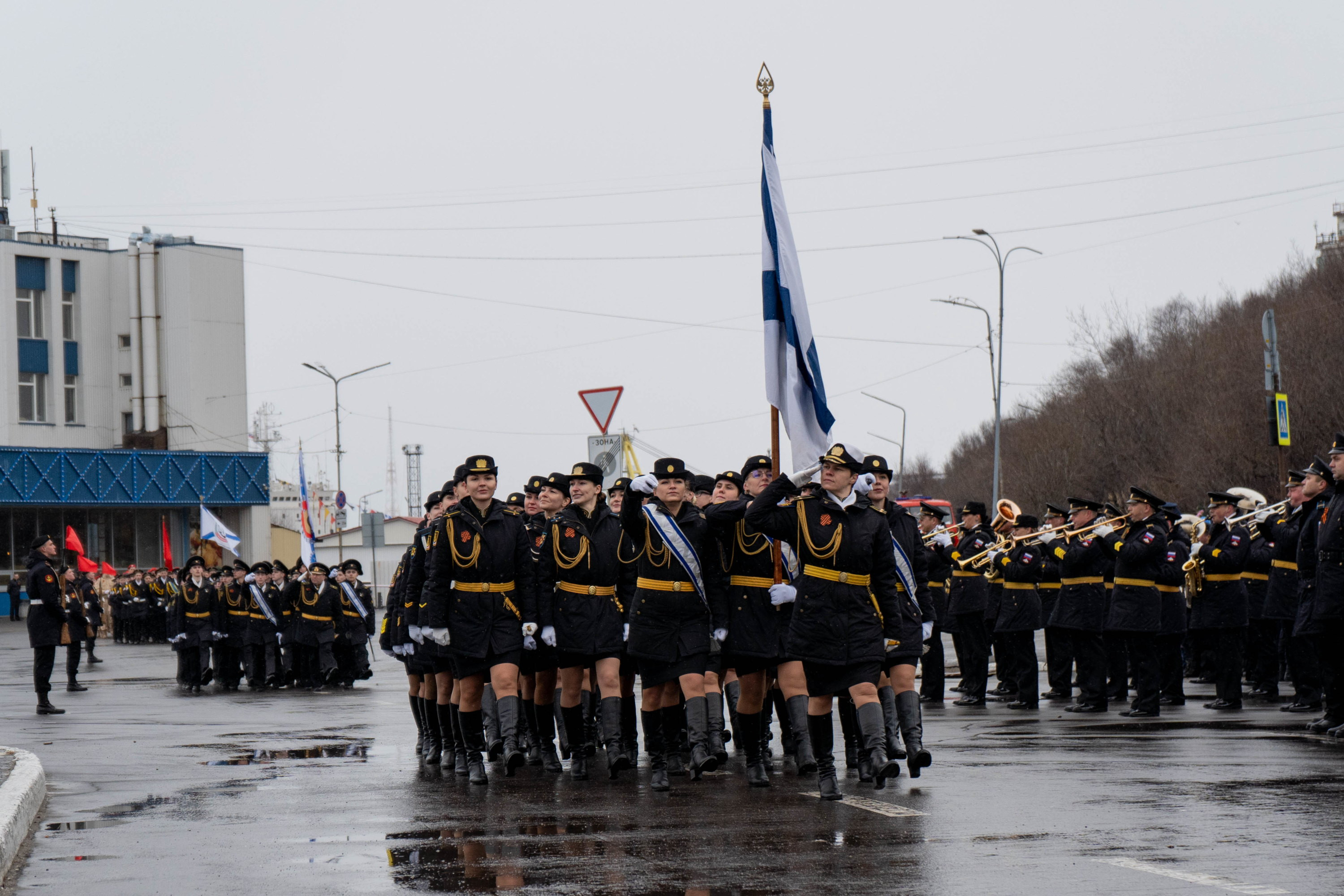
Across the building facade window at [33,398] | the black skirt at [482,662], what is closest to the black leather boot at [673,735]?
the black skirt at [482,662]

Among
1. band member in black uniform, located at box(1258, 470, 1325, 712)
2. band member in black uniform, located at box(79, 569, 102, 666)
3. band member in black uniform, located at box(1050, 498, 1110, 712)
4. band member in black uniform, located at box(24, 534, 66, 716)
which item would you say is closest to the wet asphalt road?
band member in black uniform, located at box(1258, 470, 1325, 712)

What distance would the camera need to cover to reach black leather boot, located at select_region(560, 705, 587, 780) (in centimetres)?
1077

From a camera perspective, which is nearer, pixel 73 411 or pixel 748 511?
pixel 748 511

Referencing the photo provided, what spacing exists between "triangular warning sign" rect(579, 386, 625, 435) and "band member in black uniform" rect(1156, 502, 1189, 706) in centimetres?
572

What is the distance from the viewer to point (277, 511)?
118 meters

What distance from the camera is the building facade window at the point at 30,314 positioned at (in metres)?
59.0

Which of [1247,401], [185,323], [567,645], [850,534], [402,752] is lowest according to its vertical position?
[402,752]

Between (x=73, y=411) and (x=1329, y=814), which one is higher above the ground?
(x=73, y=411)

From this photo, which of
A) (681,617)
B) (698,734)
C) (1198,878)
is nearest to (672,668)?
(681,617)

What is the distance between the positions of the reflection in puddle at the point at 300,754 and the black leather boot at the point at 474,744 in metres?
1.85

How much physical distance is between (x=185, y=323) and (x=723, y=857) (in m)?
56.4

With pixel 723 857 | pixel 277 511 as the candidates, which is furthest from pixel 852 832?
pixel 277 511

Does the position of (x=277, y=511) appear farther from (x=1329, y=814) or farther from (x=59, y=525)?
(x=1329, y=814)

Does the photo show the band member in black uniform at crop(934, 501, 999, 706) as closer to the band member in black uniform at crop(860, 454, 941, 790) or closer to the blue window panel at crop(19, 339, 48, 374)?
the band member in black uniform at crop(860, 454, 941, 790)
